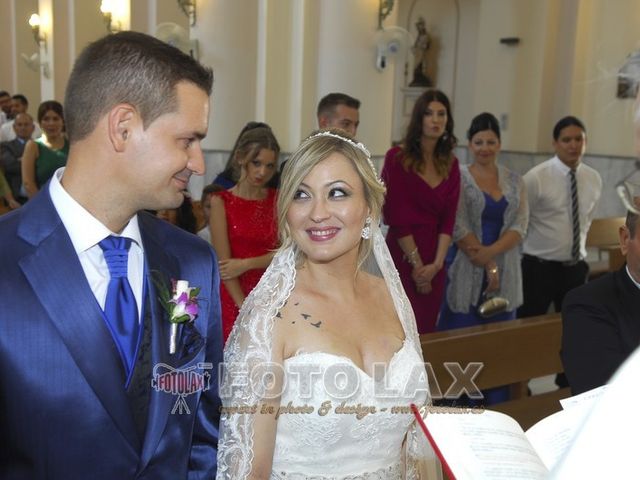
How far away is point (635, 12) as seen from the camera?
896 cm

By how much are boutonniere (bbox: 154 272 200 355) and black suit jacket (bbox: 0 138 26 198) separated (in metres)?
7.08

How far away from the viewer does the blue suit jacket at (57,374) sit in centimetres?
160

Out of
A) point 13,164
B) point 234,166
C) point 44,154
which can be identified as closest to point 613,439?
point 234,166

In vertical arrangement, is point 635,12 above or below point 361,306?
above

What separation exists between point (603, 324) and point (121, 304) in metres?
1.64

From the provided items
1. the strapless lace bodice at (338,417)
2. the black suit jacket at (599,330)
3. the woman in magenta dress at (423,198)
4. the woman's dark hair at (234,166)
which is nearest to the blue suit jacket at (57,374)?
the strapless lace bodice at (338,417)

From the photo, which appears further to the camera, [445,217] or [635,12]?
[635,12]

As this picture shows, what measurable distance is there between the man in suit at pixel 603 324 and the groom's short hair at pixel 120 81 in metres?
1.60

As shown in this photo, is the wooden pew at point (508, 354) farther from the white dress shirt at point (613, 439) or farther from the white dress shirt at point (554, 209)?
the white dress shirt at point (613, 439)

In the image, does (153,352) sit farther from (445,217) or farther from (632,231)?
(445,217)

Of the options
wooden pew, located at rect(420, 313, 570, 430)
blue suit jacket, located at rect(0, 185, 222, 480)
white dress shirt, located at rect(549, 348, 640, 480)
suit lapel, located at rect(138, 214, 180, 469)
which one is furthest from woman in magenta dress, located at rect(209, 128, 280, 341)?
white dress shirt, located at rect(549, 348, 640, 480)

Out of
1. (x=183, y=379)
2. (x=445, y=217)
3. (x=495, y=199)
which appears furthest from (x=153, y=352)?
(x=495, y=199)

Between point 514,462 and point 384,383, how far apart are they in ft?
3.18

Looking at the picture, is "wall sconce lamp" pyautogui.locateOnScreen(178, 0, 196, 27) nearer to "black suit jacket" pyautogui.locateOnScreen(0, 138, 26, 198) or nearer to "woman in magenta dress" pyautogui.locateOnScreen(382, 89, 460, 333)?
"black suit jacket" pyautogui.locateOnScreen(0, 138, 26, 198)
